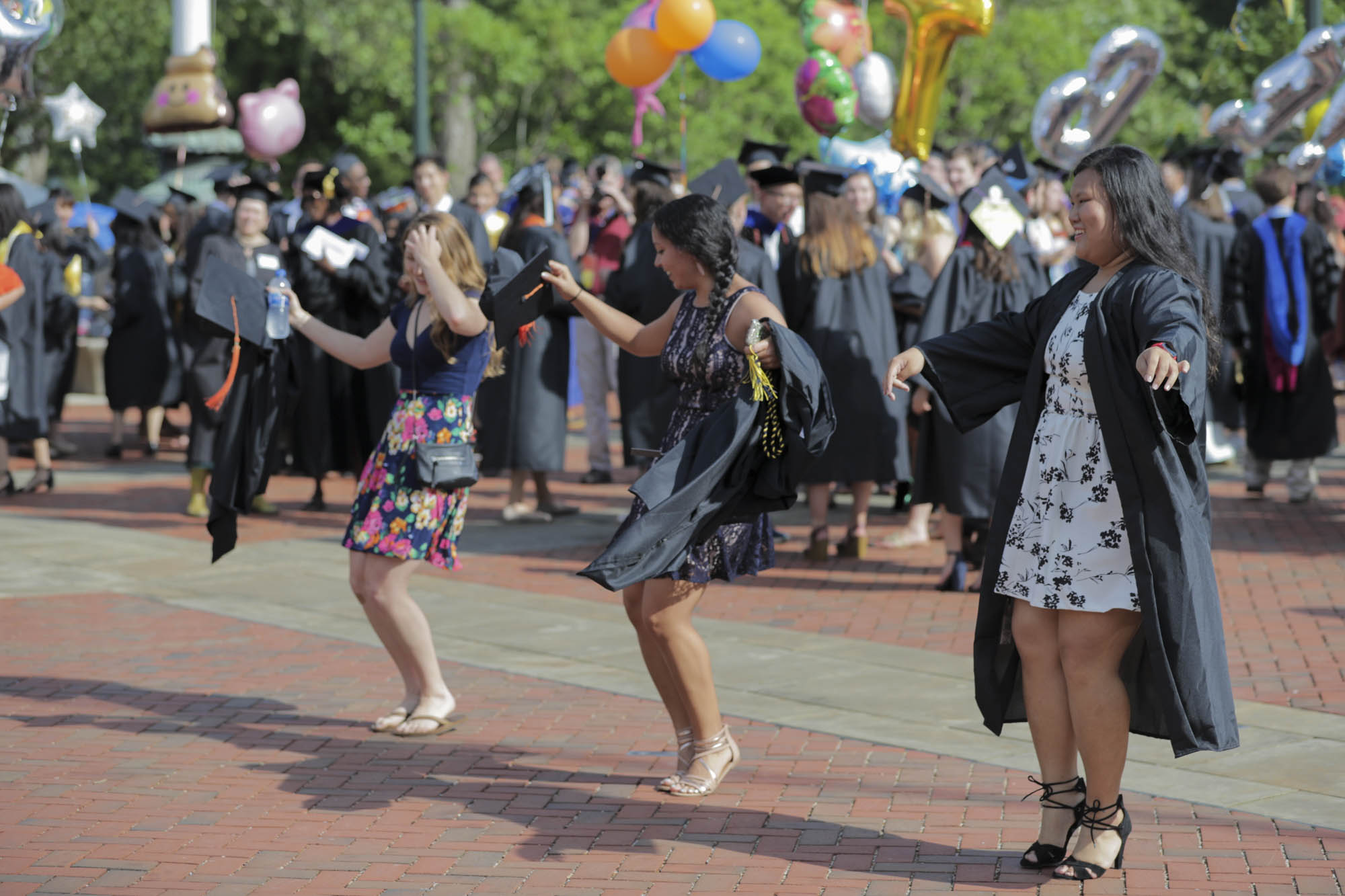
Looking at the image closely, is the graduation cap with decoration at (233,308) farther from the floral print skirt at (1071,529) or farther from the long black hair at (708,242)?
the floral print skirt at (1071,529)

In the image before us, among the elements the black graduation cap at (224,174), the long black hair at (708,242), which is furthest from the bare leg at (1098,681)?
the black graduation cap at (224,174)

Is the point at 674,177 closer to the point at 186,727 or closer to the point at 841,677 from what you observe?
the point at 841,677

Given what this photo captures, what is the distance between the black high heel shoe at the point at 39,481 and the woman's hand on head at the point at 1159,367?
9965mm

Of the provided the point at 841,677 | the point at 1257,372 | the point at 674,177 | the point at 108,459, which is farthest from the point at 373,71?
the point at 841,677

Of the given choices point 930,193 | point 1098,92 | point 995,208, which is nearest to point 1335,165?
point 1098,92

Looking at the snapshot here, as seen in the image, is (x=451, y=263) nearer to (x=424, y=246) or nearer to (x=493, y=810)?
(x=424, y=246)

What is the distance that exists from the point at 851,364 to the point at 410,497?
12.5ft

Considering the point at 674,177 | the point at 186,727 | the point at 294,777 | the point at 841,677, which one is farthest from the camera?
the point at 674,177

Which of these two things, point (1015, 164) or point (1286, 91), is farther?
point (1286, 91)

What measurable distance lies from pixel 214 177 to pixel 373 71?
657 inches

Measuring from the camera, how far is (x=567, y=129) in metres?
30.2

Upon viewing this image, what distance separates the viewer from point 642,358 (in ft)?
33.1

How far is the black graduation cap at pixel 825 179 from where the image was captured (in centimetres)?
888

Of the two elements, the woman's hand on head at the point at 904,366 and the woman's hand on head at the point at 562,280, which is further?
the woman's hand on head at the point at 562,280
